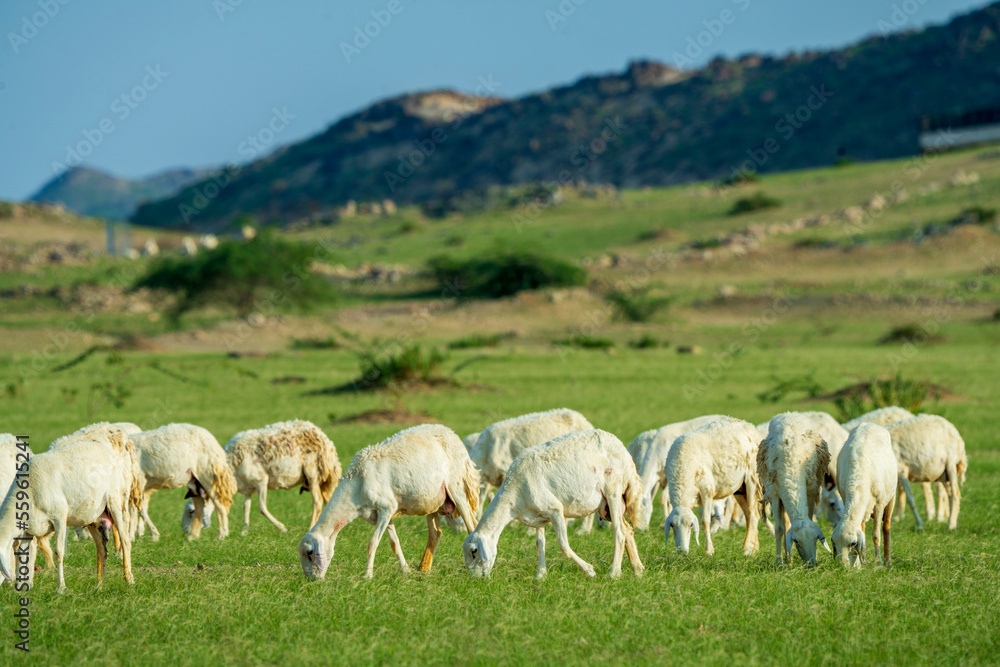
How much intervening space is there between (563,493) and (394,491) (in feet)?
4.68

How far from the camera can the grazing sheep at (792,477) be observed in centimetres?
850

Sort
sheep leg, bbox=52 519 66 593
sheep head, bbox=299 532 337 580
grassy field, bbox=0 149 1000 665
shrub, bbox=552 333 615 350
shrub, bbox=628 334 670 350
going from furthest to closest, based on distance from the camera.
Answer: shrub, bbox=628 334 670 350 < shrub, bbox=552 333 615 350 < sheep head, bbox=299 532 337 580 < sheep leg, bbox=52 519 66 593 < grassy field, bbox=0 149 1000 665

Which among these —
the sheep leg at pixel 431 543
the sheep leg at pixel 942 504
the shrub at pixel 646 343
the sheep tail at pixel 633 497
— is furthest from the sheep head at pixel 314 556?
the shrub at pixel 646 343

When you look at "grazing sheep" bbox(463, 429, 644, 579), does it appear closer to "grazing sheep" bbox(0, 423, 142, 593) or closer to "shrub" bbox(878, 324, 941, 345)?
"grazing sheep" bbox(0, 423, 142, 593)

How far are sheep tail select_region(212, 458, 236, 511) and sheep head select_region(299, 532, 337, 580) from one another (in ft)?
9.64

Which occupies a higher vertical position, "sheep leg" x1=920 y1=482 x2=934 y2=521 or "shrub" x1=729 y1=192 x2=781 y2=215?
"shrub" x1=729 y1=192 x2=781 y2=215

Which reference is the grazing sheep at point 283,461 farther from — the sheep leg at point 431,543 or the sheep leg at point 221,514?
the sheep leg at point 431,543

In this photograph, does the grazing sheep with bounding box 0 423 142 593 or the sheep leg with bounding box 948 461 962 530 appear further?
the sheep leg with bounding box 948 461 962 530

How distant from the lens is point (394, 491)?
27.8ft

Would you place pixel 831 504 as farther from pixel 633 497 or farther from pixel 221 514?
pixel 221 514

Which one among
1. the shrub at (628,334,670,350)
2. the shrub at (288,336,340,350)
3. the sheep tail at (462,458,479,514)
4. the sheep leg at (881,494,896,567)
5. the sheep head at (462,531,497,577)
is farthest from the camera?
the shrub at (288,336,340,350)

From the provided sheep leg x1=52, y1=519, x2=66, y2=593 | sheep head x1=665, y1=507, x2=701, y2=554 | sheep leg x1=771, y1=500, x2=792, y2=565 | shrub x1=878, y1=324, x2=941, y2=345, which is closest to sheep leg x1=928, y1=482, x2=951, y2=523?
sheep leg x1=771, y1=500, x2=792, y2=565

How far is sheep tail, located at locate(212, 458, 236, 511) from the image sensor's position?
1081 centimetres

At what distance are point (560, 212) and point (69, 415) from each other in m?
53.7
